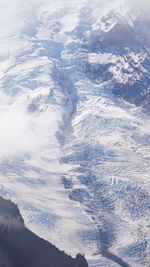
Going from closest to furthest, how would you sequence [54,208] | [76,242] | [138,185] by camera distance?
[76,242], [54,208], [138,185]

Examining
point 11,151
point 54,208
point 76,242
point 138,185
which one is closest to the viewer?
Answer: point 76,242

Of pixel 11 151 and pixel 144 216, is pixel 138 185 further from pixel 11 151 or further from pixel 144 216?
pixel 11 151

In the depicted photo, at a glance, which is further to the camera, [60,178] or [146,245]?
[60,178]

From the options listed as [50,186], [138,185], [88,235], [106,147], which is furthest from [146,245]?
[106,147]

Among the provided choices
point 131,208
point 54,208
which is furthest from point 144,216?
point 54,208

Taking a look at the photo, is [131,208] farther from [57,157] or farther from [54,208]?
[57,157]

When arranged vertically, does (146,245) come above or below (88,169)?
above
